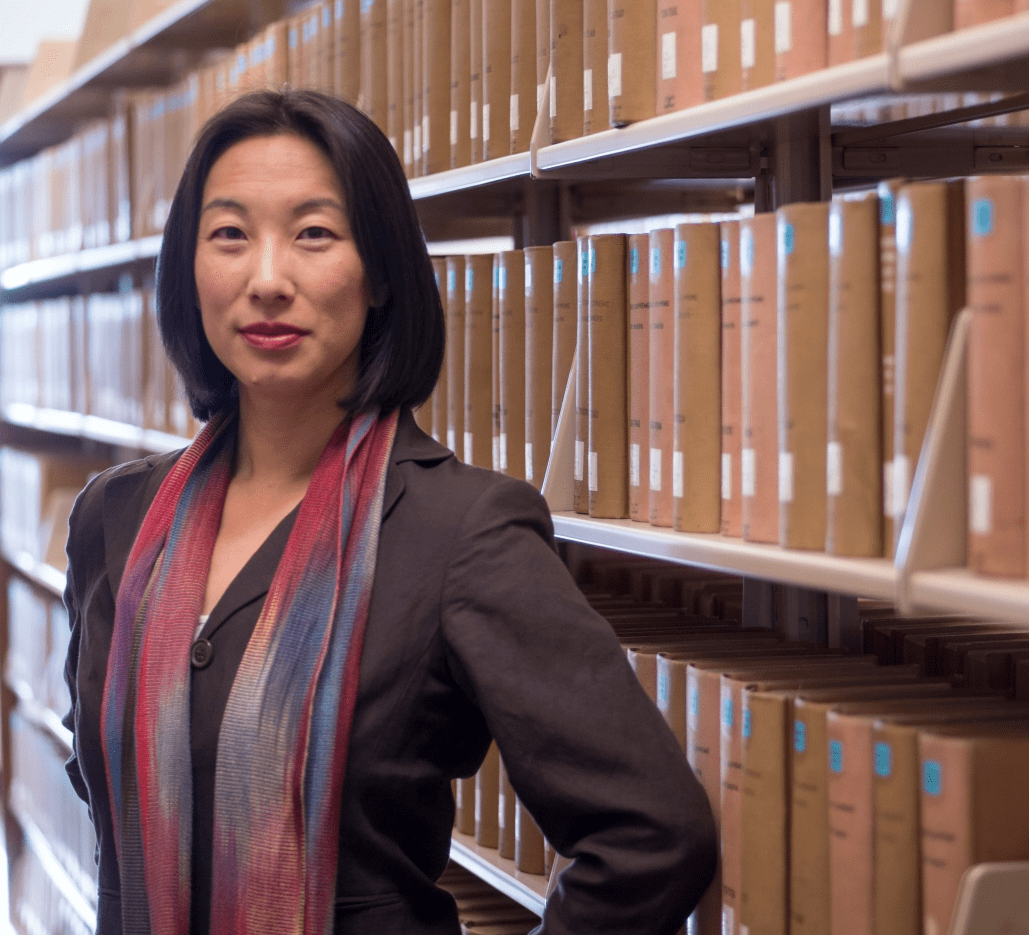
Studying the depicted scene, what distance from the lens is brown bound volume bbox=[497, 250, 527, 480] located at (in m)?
1.62

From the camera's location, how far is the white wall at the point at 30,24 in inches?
184

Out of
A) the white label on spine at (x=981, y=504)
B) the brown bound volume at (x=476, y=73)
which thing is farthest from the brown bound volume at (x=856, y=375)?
the brown bound volume at (x=476, y=73)

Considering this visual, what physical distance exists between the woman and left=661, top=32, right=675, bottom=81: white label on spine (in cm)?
30

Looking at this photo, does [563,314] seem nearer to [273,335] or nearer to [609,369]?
[609,369]

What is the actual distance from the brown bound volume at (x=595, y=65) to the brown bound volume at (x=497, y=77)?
25cm

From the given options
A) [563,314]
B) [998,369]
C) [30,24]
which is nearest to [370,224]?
[563,314]

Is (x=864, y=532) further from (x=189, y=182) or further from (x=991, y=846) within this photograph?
(x=189, y=182)

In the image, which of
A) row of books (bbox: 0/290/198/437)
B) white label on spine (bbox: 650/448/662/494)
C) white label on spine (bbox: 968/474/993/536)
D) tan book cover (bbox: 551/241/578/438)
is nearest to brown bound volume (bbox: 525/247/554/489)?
tan book cover (bbox: 551/241/578/438)

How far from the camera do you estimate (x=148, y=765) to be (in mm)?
1242

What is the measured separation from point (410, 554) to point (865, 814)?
0.48 metres

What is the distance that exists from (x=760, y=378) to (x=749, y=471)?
0.09 meters

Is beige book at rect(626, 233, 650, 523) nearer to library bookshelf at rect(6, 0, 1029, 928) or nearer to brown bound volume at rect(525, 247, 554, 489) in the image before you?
library bookshelf at rect(6, 0, 1029, 928)

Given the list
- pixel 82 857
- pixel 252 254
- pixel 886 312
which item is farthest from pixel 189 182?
pixel 82 857

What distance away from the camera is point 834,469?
105cm
